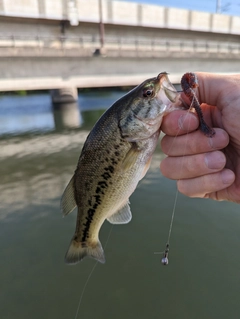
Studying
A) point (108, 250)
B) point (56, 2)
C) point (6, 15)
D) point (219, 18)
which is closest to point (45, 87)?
point (6, 15)

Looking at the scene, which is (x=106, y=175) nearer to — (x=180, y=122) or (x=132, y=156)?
(x=132, y=156)

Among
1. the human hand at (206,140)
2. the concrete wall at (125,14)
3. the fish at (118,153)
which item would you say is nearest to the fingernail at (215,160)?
the human hand at (206,140)

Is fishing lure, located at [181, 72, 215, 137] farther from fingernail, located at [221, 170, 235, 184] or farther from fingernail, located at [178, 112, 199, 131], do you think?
fingernail, located at [221, 170, 235, 184]

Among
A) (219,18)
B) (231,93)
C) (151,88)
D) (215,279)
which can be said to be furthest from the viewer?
(219,18)

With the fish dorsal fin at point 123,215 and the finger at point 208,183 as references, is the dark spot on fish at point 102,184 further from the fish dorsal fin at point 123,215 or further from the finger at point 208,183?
the finger at point 208,183

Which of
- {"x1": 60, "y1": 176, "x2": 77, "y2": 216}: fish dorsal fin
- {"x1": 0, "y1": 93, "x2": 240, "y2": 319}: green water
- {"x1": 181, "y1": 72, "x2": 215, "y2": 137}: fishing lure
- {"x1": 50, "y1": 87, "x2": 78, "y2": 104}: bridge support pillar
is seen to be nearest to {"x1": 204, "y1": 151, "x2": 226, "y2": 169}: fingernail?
{"x1": 181, "y1": 72, "x2": 215, "y2": 137}: fishing lure

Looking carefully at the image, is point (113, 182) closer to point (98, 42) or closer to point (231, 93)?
point (231, 93)
